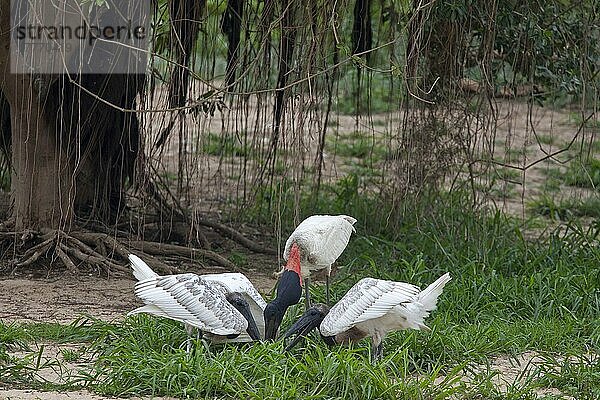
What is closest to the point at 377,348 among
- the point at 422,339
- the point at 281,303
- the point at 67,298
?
the point at 422,339

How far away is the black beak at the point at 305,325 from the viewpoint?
499 centimetres

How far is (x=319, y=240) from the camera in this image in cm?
536

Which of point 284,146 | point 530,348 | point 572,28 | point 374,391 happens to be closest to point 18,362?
point 374,391

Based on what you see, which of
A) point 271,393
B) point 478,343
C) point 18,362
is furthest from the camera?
point 478,343

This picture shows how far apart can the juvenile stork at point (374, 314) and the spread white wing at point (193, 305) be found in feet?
0.95

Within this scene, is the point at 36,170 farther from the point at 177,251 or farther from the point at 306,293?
the point at 306,293

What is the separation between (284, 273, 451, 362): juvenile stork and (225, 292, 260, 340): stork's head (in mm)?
145

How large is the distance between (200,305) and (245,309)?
0.26 meters

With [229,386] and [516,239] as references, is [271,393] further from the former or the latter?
[516,239]

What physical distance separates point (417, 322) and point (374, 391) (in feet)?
1.86

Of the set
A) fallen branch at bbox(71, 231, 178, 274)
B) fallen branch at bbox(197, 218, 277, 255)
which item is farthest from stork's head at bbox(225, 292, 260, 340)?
fallen branch at bbox(197, 218, 277, 255)

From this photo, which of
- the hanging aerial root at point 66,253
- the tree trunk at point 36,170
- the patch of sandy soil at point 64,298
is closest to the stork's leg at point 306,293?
the patch of sandy soil at point 64,298

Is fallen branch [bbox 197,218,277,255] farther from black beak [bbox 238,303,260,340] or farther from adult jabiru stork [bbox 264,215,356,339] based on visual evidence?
black beak [bbox 238,303,260,340]

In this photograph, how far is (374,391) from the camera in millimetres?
4348
